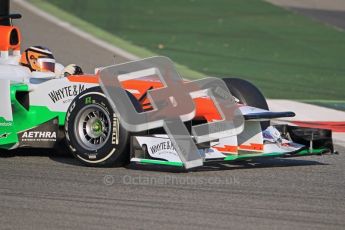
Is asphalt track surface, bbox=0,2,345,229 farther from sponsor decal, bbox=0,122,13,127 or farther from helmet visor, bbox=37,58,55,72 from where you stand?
helmet visor, bbox=37,58,55,72

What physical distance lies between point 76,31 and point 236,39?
328 centimetres

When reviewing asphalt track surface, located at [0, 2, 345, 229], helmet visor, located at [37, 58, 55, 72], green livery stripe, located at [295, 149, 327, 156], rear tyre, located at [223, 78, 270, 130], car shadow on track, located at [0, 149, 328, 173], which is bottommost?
car shadow on track, located at [0, 149, 328, 173]

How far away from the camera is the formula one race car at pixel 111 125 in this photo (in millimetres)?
8352

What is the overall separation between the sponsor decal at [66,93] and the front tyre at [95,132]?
285mm

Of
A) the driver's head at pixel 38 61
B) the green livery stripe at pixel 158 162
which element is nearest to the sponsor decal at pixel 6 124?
the driver's head at pixel 38 61

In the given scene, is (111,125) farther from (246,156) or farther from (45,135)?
(246,156)

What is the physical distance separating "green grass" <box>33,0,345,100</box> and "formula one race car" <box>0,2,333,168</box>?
5.72 m

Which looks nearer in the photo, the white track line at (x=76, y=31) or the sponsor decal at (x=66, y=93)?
the sponsor decal at (x=66, y=93)

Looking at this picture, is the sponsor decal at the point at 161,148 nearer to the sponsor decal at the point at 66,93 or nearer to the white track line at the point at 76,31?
the sponsor decal at the point at 66,93

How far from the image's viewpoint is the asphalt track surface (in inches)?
257

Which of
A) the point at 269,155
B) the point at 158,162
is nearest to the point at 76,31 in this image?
the point at 269,155

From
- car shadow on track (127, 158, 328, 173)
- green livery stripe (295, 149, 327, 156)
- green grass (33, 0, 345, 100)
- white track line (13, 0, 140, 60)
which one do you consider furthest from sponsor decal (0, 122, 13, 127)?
white track line (13, 0, 140, 60)

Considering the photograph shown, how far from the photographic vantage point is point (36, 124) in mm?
9070

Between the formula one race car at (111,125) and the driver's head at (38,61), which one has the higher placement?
the driver's head at (38,61)
